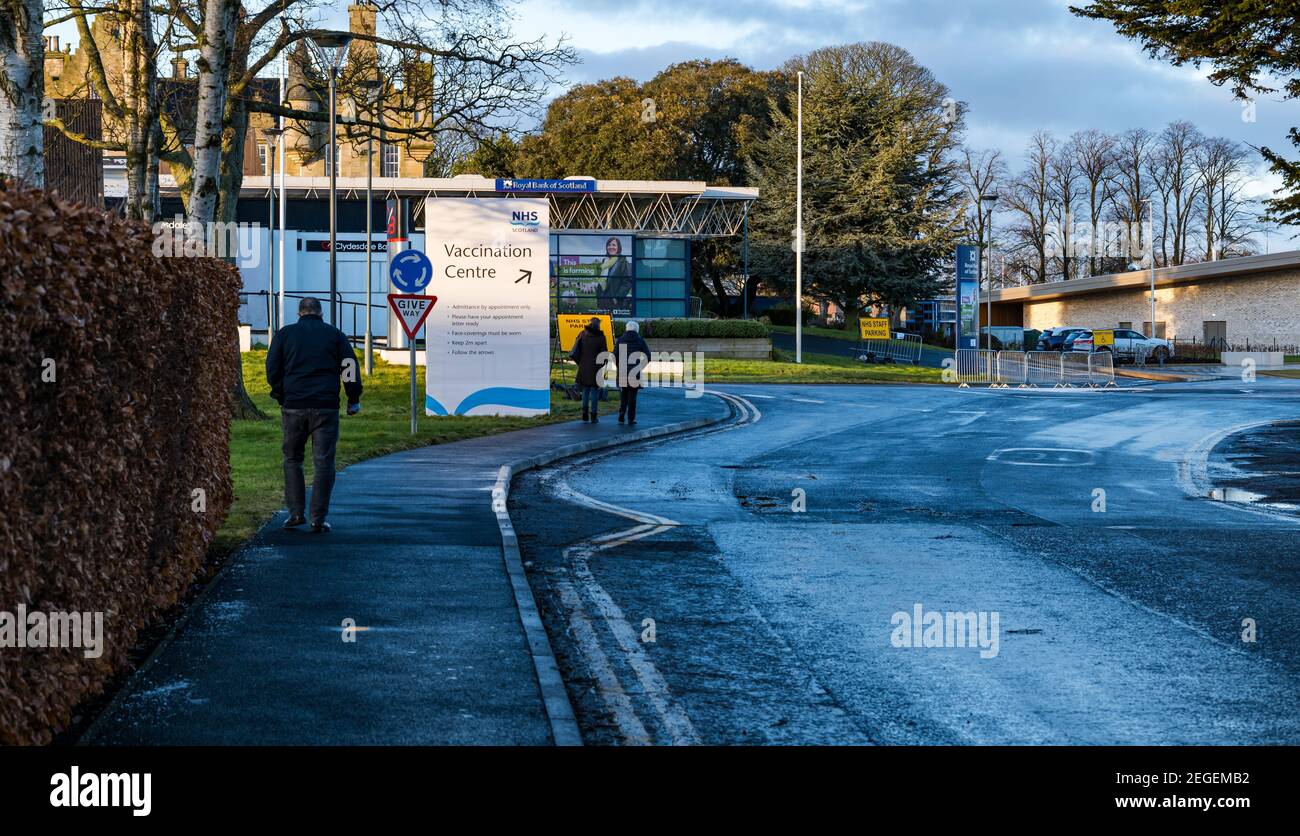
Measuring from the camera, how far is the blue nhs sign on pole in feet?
163

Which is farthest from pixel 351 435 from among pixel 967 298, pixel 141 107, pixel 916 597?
pixel 967 298

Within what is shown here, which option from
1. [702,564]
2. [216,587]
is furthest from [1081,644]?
[216,587]

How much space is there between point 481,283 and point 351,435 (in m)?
4.73

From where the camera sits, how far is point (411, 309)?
21.1m

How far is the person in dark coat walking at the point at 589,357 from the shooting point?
24.8 metres

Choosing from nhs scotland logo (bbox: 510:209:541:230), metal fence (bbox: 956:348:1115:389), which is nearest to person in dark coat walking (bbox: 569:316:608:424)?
nhs scotland logo (bbox: 510:209:541:230)

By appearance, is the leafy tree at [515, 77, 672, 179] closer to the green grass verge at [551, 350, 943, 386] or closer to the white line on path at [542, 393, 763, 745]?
the green grass verge at [551, 350, 943, 386]

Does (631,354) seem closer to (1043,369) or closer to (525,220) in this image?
(525,220)

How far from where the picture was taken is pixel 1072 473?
1841 cm

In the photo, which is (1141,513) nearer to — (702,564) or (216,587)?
(702,564)

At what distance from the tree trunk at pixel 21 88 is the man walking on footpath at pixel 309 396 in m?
3.10

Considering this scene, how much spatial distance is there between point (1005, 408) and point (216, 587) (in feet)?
81.7

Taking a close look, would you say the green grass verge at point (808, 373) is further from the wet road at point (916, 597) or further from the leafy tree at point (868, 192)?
the wet road at point (916, 597)
